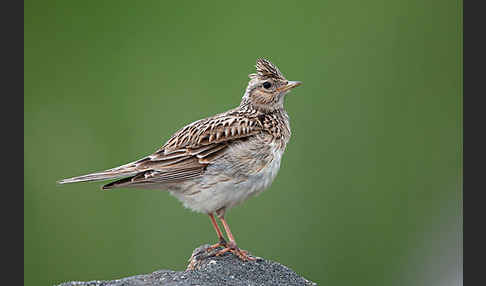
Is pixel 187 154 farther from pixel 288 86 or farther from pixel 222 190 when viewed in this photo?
pixel 288 86

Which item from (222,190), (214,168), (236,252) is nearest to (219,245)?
(236,252)

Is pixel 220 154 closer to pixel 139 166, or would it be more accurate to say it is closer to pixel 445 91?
pixel 139 166

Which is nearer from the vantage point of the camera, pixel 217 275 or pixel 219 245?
pixel 217 275

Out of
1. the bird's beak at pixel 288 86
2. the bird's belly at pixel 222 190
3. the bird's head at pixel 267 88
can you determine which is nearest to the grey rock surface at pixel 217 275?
the bird's belly at pixel 222 190

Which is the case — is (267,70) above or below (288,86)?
above

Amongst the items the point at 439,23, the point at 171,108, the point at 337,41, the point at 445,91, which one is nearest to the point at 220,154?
the point at 171,108

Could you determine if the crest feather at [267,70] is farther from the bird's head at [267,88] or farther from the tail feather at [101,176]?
the tail feather at [101,176]
